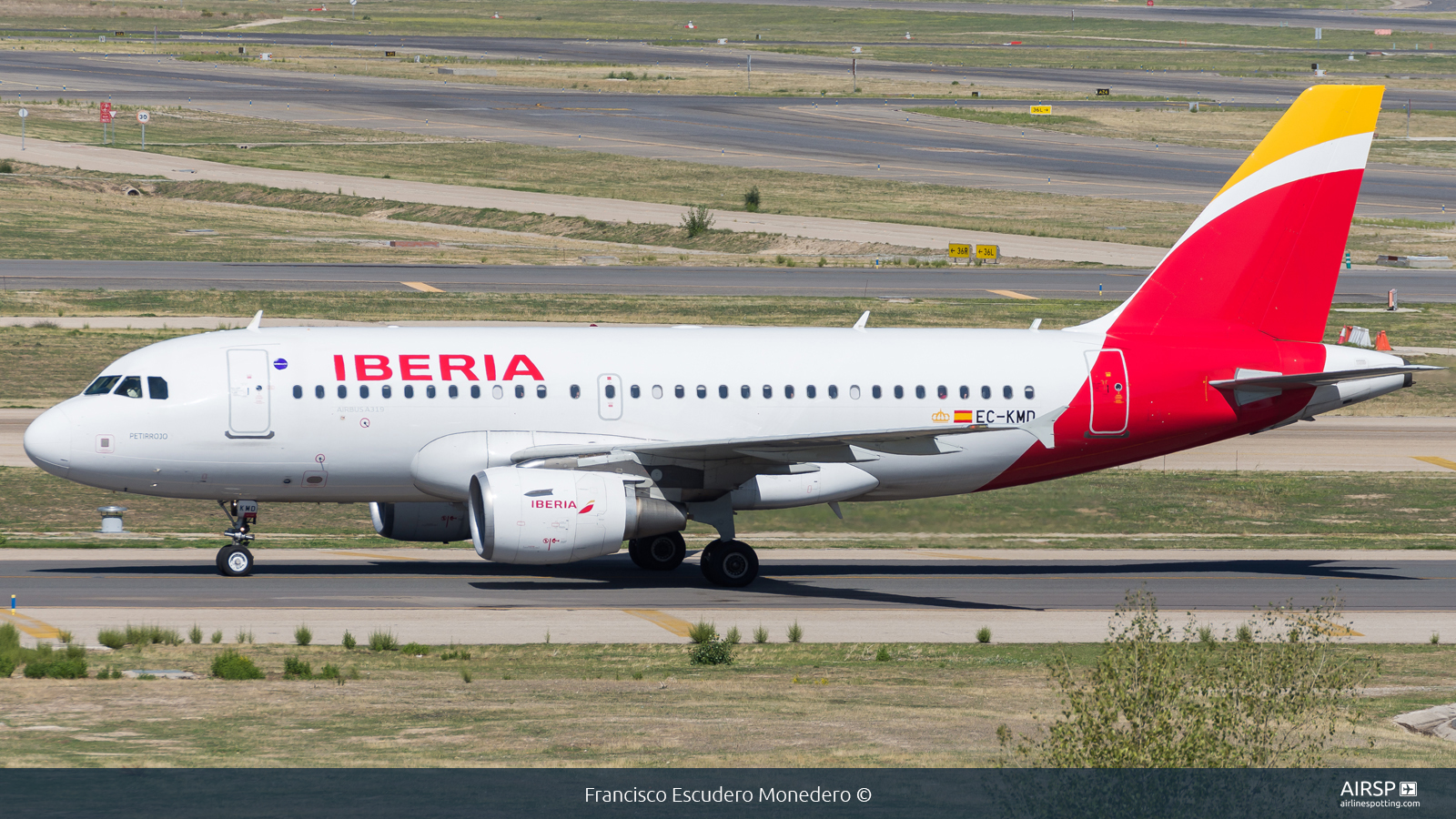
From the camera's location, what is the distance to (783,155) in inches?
4488

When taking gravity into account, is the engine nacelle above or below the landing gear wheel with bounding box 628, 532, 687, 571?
above

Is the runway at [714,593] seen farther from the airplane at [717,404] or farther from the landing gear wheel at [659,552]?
the airplane at [717,404]

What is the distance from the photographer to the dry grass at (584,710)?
722 inches

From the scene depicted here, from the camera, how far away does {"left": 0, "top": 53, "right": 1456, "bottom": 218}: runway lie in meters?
108

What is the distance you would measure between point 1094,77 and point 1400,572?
140 m

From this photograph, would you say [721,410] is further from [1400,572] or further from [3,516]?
[3,516]

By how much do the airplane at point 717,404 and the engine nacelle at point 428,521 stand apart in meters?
0.05

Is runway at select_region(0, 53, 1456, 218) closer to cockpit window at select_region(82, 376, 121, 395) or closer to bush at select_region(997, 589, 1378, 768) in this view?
cockpit window at select_region(82, 376, 121, 395)

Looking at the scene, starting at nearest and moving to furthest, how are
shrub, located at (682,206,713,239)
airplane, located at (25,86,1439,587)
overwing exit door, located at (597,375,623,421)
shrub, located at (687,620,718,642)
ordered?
shrub, located at (687,620,718,642) → airplane, located at (25,86,1439,587) → overwing exit door, located at (597,375,623,421) → shrub, located at (682,206,713,239)

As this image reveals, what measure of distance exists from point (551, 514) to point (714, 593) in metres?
4.29

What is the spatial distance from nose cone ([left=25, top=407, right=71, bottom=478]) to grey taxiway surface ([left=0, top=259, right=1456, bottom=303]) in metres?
39.4

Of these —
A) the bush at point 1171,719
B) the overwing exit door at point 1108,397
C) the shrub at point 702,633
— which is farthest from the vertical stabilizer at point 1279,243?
the bush at point 1171,719

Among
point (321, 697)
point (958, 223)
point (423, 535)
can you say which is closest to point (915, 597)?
point (423, 535)

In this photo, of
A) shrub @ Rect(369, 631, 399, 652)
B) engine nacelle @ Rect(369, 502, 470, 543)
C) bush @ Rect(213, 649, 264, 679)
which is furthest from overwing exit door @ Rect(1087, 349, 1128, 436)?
bush @ Rect(213, 649, 264, 679)
